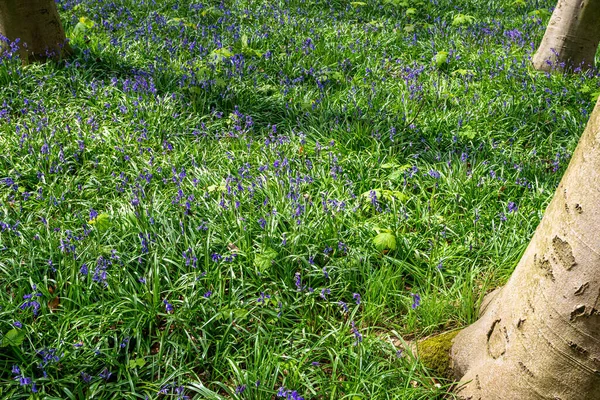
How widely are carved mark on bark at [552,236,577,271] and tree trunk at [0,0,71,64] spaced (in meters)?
5.39

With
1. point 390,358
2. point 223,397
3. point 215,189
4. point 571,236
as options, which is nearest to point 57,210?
point 215,189

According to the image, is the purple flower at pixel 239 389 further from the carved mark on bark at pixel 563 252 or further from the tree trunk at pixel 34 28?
the tree trunk at pixel 34 28

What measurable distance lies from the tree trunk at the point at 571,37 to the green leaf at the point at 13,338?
5.73 m

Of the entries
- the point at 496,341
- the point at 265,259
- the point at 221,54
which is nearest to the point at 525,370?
the point at 496,341

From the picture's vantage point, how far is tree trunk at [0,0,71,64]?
17.6 ft

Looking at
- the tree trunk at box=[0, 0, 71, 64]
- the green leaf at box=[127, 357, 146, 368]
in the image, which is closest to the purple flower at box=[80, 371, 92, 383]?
the green leaf at box=[127, 357, 146, 368]

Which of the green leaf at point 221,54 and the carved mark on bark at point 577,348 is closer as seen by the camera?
the carved mark on bark at point 577,348

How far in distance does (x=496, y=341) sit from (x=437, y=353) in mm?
509

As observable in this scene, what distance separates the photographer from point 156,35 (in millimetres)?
6496

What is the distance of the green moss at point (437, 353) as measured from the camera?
259 cm

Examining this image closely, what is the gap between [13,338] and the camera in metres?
2.52

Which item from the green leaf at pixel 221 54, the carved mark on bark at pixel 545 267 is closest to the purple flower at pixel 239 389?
the carved mark on bark at pixel 545 267

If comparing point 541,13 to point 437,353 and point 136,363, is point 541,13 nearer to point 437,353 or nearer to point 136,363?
point 437,353

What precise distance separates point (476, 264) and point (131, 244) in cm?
218
